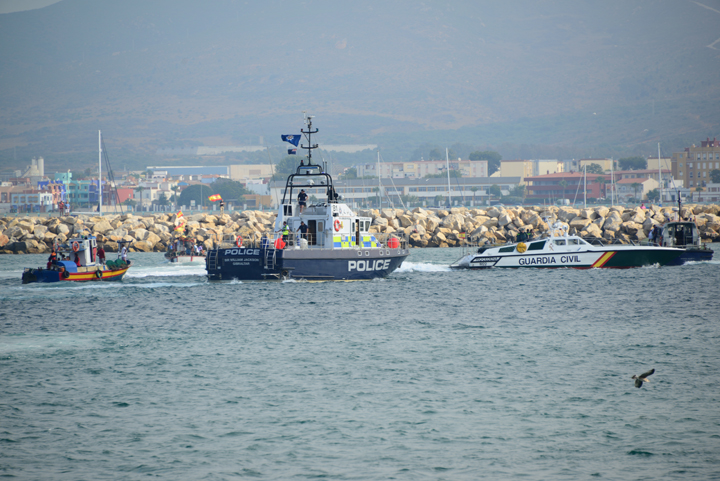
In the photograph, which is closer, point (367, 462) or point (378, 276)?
point (367, 462)

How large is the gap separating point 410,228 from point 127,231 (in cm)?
2701

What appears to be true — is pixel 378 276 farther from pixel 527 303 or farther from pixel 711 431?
pixel 711 431

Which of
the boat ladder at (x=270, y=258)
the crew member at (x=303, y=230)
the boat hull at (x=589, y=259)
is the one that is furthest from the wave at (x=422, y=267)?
the boat ladder at (x=270, y=258)

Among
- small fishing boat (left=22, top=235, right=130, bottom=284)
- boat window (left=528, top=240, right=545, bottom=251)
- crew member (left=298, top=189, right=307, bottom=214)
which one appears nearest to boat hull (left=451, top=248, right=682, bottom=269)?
boat window (left=528, top=240, right=545, bottom=251)

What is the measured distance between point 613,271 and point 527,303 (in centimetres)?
1490

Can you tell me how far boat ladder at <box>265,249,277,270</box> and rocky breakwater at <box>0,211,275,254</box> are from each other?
29.7m

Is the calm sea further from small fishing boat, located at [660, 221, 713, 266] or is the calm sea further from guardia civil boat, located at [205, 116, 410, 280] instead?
small fishing boat, located at [660, 221, 713, 266]

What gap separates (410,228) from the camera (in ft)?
254

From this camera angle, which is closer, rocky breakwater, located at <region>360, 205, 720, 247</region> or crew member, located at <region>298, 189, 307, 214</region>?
crew member, located at <region>298, 189, 307, 214</region>

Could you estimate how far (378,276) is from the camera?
43.0 metres

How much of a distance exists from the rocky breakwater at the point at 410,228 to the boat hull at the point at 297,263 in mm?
28640

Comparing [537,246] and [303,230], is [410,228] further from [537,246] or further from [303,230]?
[303,230]

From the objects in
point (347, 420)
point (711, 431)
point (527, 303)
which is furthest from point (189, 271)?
point (711, 431)

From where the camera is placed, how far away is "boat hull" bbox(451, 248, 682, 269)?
47.9 meters
